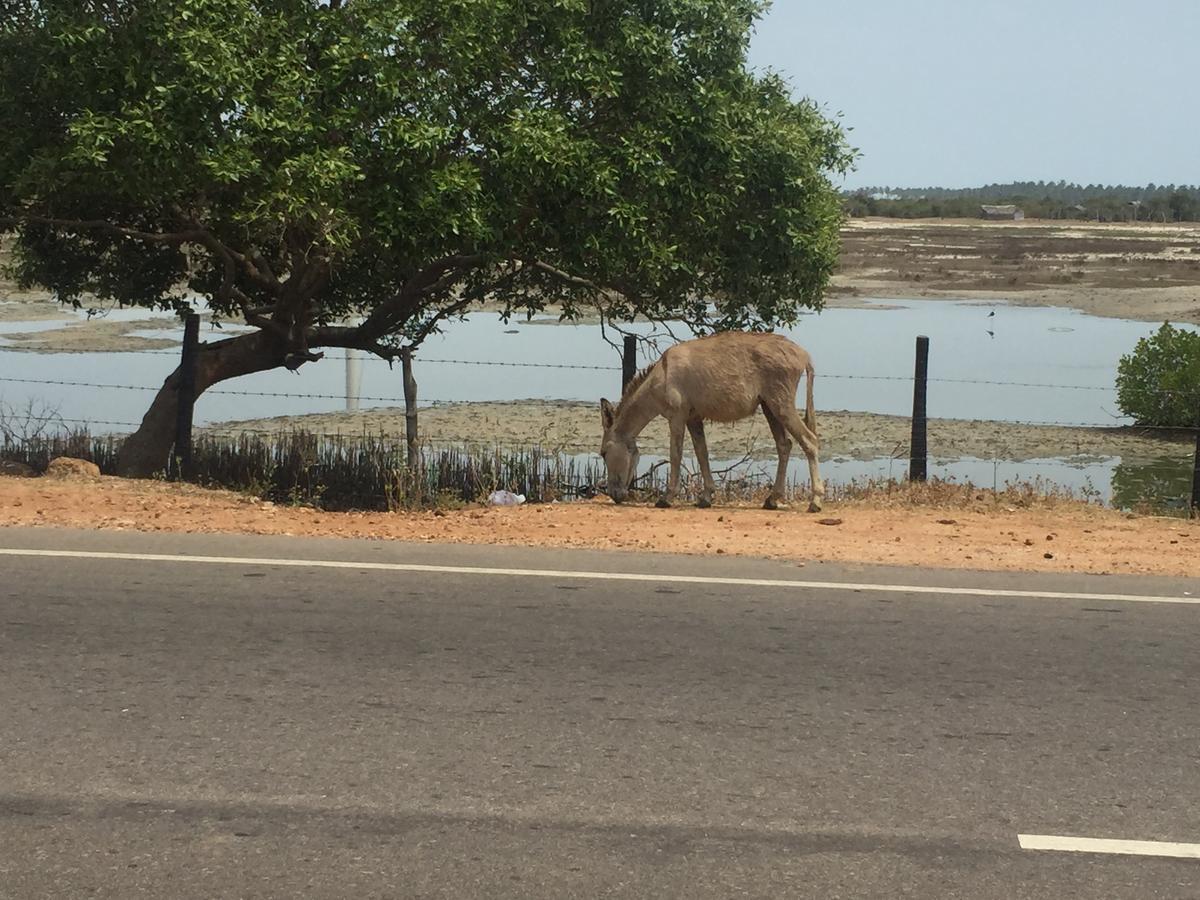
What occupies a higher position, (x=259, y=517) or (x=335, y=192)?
(x=335, y=192)

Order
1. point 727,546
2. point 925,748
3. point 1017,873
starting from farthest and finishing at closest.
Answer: point 727,546 < point 925,748 < point 1017,873

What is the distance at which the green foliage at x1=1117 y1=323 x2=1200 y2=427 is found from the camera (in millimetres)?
25875

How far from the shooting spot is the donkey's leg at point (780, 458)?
48.0 feet

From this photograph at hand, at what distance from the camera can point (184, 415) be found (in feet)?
55.3

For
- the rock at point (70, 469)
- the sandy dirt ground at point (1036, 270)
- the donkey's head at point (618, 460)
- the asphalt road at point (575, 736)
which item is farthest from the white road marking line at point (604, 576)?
the sandy dirt ground at point (1036, 270)

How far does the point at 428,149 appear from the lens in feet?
47.1

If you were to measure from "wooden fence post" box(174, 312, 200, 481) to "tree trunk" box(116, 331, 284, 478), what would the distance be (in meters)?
0.13

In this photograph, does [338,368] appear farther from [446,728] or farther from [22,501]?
[446,728]

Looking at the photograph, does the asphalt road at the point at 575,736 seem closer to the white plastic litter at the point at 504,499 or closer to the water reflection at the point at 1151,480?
the white plastic litter at the point at 504,499

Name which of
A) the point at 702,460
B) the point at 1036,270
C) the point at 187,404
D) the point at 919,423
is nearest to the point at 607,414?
the point at 702,460

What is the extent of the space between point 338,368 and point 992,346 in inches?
656

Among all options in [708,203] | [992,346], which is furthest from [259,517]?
[992,346]

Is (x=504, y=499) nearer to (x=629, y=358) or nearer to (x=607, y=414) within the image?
(x=607, y=414)

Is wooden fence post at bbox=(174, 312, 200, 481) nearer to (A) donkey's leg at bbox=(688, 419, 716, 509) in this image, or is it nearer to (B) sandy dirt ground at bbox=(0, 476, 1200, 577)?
(B) sandy dirt ground at bbox=(0, 476, 1200, 577)
